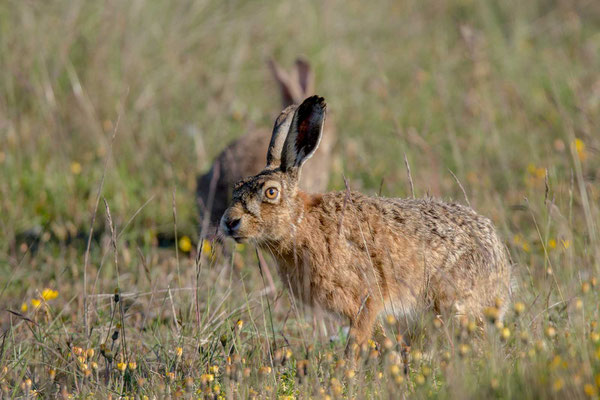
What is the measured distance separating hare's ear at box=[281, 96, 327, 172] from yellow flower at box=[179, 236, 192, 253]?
1.72 m

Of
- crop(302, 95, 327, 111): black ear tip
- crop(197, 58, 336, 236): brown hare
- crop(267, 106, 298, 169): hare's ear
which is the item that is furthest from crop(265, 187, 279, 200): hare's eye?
crop(197, 58, 336, 236): brown hare

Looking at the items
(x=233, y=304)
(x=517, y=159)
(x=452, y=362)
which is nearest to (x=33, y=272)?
(x=233, y=304)

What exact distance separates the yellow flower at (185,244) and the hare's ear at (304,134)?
1.72 meters

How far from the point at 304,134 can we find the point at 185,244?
184 cm

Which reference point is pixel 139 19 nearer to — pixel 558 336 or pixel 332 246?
pixel 332 246

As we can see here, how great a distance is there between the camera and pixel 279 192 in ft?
13.9

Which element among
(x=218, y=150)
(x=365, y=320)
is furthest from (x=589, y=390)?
(x=218, y=150)

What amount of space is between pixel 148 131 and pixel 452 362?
4951mm

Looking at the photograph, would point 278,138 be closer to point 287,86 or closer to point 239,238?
point 239,238

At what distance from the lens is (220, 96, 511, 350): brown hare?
4.13m

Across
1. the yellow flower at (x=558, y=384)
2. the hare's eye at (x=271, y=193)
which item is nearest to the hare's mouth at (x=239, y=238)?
the hare's eye at (x=271, y=193)

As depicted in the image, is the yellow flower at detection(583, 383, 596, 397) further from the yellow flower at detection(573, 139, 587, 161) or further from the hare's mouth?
the yellow flower at detection(573, 139, 587, 161)

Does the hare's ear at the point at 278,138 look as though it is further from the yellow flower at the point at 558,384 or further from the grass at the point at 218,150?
the yellow flower at the point at 558,384

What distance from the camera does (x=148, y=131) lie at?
747cm
